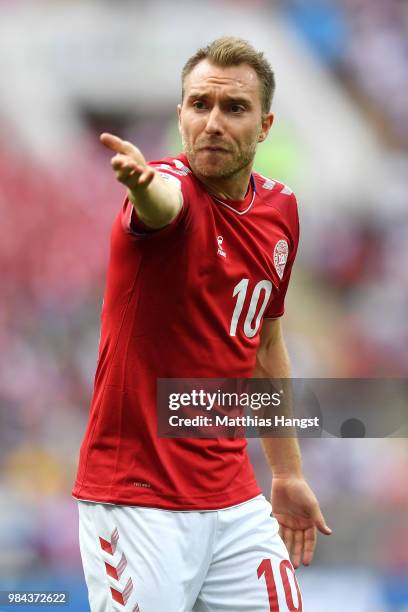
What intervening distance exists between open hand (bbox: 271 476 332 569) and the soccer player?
0.69 ft

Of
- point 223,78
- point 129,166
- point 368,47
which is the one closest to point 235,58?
point 223,78

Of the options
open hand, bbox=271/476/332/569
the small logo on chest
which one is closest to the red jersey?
the small logo on chest

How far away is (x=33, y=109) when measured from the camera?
6.29 m

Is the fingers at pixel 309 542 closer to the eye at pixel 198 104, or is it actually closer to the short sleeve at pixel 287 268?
the short sleeve at pixel 287 268

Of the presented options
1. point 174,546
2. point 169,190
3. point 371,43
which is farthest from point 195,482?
point 371,43

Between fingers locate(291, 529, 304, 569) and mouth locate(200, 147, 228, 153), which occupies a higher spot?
mouth locate(200, 147, 228, 153)

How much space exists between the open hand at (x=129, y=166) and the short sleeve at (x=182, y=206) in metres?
0.15

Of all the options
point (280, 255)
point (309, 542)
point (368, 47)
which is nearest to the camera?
point (280, 255)

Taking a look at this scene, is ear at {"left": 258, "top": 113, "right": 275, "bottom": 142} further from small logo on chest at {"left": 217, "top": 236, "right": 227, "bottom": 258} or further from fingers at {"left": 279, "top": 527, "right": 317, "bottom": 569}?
fingers at {"left": 279, "top": 527, "right": 317, "bottom": 569}

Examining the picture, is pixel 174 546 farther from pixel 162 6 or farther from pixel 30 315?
pixel 162 6

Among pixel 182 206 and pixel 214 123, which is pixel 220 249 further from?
pixel 214 123

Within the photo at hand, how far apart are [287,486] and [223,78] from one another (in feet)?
3.68

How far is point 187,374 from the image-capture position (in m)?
2.21

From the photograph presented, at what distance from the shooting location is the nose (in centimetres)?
225
